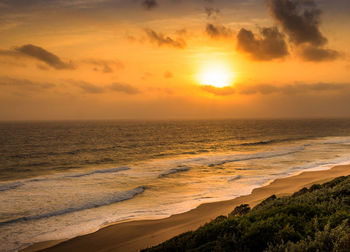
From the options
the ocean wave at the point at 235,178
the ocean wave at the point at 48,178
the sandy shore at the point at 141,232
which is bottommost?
the ocean wave at the point at 235,178

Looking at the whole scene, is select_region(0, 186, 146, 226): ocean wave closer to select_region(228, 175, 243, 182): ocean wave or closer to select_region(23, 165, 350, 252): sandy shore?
select_region(23, 165, 350, 252): sandy shore

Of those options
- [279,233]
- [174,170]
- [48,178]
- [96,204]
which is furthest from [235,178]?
[279,233]

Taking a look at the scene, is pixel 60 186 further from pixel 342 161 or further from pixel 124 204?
pixel 342 161

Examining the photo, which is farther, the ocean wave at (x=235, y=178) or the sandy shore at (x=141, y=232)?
the ocean wave at (x=235, y=178)

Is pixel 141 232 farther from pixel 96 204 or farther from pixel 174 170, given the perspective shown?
pixel 174 170

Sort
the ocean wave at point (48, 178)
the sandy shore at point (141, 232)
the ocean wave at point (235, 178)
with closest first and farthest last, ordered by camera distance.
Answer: the sandy shore at point (141, 232) < the ocean wave at point (48, 178) < the ocean wave at point (235, 178)

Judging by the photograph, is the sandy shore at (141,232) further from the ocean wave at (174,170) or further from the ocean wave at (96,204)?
the ocean wave at (174,170)

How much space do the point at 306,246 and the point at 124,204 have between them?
565 inches

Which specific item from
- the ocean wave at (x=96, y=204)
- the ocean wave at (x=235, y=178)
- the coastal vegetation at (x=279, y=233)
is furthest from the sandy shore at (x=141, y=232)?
the ocean wave at (x=235, y=178)

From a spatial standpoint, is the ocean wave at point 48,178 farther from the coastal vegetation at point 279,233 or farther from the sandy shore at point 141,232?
the coastal vegetation at point 279,233

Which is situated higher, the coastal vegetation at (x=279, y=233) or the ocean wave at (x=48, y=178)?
the coastal vegetation at (x=279, y=233)

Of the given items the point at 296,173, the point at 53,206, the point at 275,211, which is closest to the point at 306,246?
the point at 275,211

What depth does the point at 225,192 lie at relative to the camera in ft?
68.6

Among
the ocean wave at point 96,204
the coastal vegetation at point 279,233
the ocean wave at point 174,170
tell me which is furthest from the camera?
the ocean wave at point 174,170
